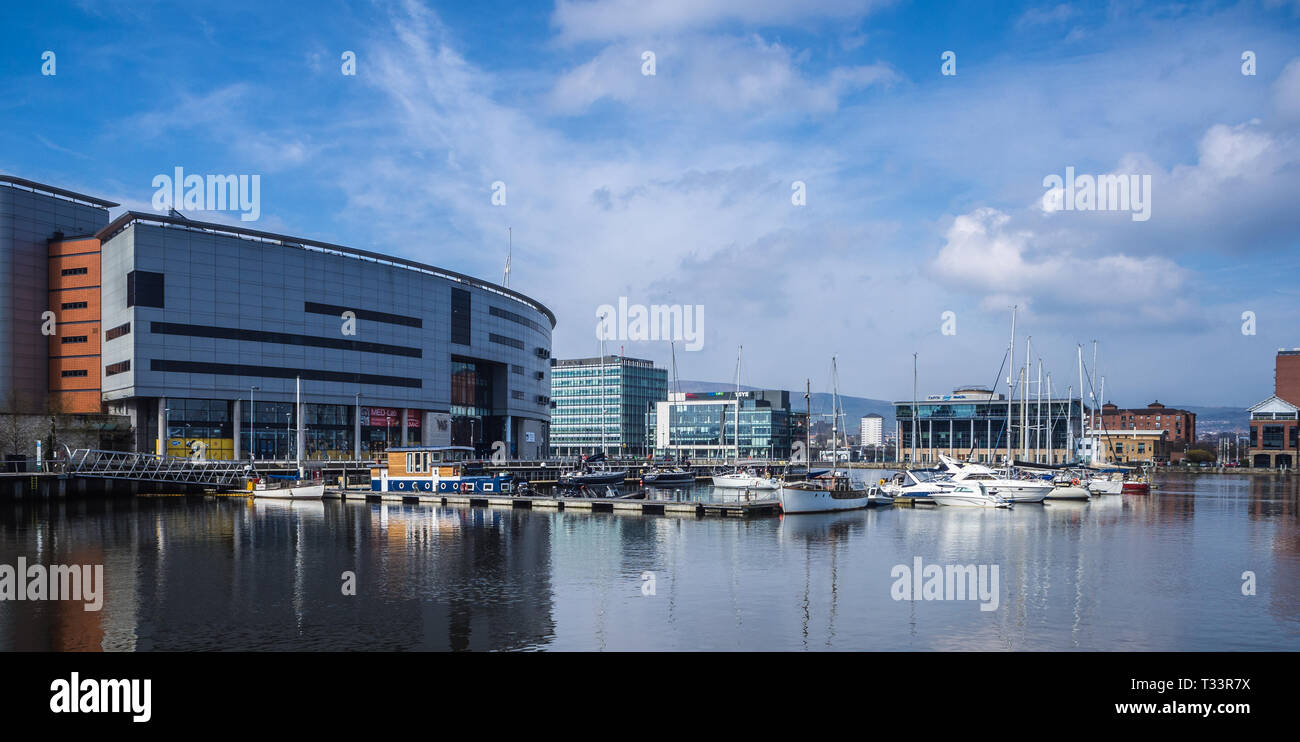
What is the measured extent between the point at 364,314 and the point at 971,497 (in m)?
87.1

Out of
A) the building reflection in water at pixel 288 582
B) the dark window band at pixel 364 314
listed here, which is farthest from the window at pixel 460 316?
the building reflection in water at pixel 288 582

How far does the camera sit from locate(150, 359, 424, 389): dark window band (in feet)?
364

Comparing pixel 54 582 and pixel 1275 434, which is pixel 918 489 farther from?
pixel 1275 434

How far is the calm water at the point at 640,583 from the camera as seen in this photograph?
28.7 metres

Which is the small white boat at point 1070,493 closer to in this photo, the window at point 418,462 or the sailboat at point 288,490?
the window at point 418,462

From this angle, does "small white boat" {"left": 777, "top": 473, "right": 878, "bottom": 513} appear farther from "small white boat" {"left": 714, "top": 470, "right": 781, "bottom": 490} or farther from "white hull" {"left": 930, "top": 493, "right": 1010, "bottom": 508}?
"small white boat" {"left": 714, "top": 470, "right": 781, "bottom": 490}

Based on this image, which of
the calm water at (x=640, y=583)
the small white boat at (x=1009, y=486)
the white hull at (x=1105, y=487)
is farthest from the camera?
the white hull at (x=1105, y=487)

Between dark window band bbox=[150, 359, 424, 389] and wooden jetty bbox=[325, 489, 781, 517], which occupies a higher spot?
dark window band bbox=[150, 359, 424, 389]

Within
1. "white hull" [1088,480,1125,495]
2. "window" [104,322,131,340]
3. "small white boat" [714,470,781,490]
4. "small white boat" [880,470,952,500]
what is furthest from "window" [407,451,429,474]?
"white hull" [1088,480,1125,495]

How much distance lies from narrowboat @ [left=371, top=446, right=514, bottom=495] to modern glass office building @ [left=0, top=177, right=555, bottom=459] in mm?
23829
